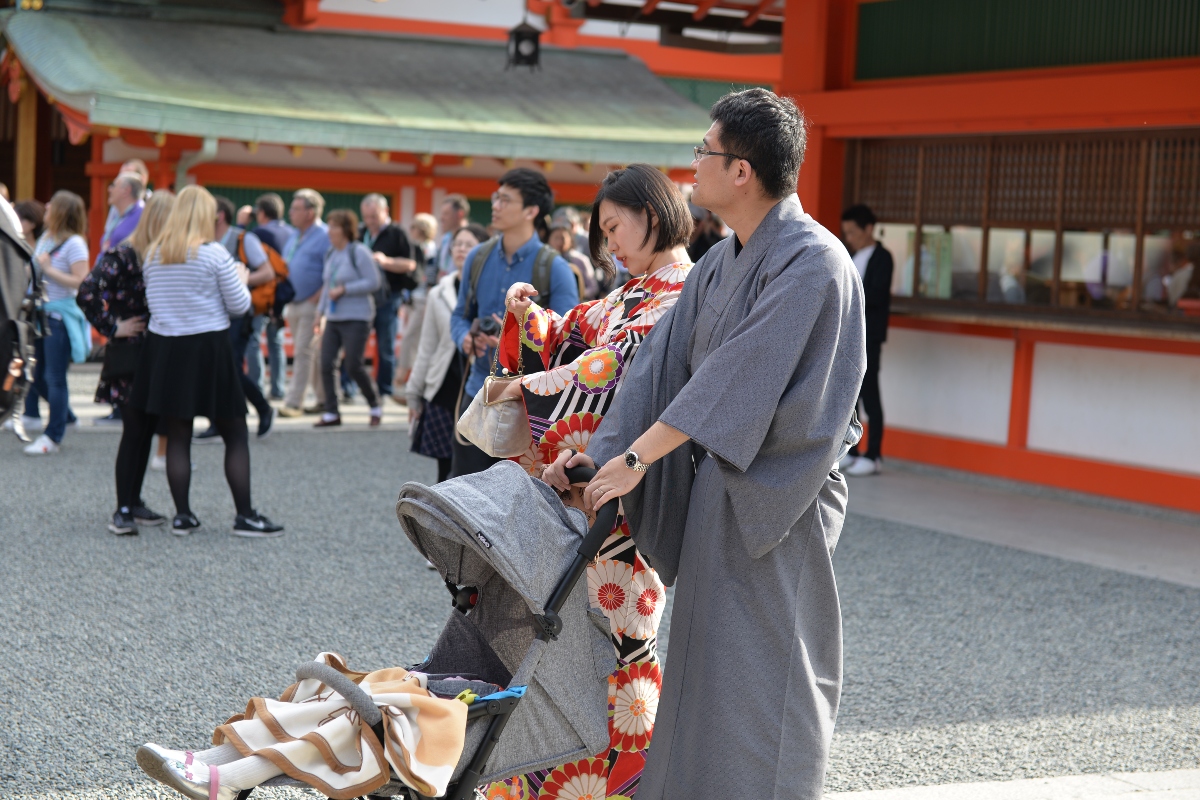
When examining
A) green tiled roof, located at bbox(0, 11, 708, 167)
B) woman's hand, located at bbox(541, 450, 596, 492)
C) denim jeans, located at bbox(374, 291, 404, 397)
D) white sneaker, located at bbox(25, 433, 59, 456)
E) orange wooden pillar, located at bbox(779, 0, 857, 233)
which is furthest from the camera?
green tiled roof, located at bbox(0, 11, 708, 167)

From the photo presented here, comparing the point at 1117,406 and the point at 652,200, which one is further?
the point at 1117,406

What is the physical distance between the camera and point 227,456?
5898mm

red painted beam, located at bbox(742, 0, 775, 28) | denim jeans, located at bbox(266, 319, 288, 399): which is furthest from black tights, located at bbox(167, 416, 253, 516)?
red painted beam, located at bbox(742, 0, 775, 28)

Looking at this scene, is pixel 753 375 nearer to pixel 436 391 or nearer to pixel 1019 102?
pixel 436 391

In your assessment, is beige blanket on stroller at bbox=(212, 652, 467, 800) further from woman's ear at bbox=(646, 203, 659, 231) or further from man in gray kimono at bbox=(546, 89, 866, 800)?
woman's ear at bbox=(646, 203, 659, 231)

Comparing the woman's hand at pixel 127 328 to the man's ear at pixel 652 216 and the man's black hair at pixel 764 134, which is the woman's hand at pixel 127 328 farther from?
the man's black hair at pixel 764 134

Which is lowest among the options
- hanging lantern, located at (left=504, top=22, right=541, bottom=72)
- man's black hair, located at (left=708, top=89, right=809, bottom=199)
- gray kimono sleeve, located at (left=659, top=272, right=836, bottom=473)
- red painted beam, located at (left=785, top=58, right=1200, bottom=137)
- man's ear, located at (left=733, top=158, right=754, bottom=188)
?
gray kimono sleeve, located at (left=659, top=272, right=836, bottom=473)

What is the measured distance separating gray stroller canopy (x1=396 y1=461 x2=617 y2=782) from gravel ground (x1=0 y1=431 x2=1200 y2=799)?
1089 mm

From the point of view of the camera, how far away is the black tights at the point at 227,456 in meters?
5.75

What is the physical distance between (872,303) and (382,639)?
4.63m

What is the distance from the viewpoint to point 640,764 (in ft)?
9.47

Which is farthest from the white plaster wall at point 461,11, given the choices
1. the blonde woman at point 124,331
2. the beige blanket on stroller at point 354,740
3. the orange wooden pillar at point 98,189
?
the beige blanket on stroller at point 354,740

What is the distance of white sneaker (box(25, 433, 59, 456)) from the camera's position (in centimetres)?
787

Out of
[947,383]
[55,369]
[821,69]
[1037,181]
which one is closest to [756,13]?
[821,69]
